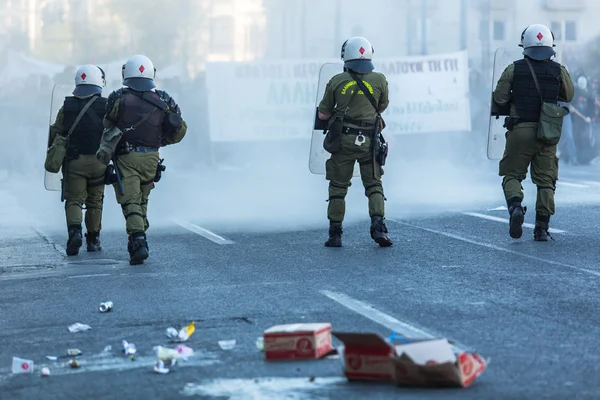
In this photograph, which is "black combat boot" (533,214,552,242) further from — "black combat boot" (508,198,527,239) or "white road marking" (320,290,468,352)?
"white road marking" (320,290,468,352)

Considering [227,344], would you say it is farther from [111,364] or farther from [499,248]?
[499,248]

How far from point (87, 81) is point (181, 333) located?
5218mm

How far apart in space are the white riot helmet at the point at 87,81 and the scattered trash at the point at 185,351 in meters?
5.54

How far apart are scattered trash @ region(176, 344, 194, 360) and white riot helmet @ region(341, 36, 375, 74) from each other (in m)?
5.32

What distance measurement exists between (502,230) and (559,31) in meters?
32.3

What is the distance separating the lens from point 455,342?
646cm

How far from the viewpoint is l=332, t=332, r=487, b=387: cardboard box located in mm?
5352

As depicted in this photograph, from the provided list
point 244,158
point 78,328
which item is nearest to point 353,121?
point 78,328

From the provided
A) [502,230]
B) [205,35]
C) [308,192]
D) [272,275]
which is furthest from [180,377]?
[205,35]

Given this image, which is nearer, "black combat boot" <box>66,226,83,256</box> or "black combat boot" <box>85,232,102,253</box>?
"black combat boot" <box>66,226,83,256</box>

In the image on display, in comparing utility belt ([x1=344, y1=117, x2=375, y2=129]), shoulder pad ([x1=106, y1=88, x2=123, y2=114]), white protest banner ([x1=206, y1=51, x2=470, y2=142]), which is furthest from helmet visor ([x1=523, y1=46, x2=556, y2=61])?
white protest banner ([x1=206, y1=51, x2=470, y2=142])

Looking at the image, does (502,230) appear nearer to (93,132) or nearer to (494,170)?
(93,132)

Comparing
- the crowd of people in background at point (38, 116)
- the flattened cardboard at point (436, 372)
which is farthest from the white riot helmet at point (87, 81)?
the crowd of people in background at point (38, 116)

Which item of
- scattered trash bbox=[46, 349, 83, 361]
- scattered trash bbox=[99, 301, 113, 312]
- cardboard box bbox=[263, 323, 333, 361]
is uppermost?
cardboard box bbox=[263, 323, 333, 361]
